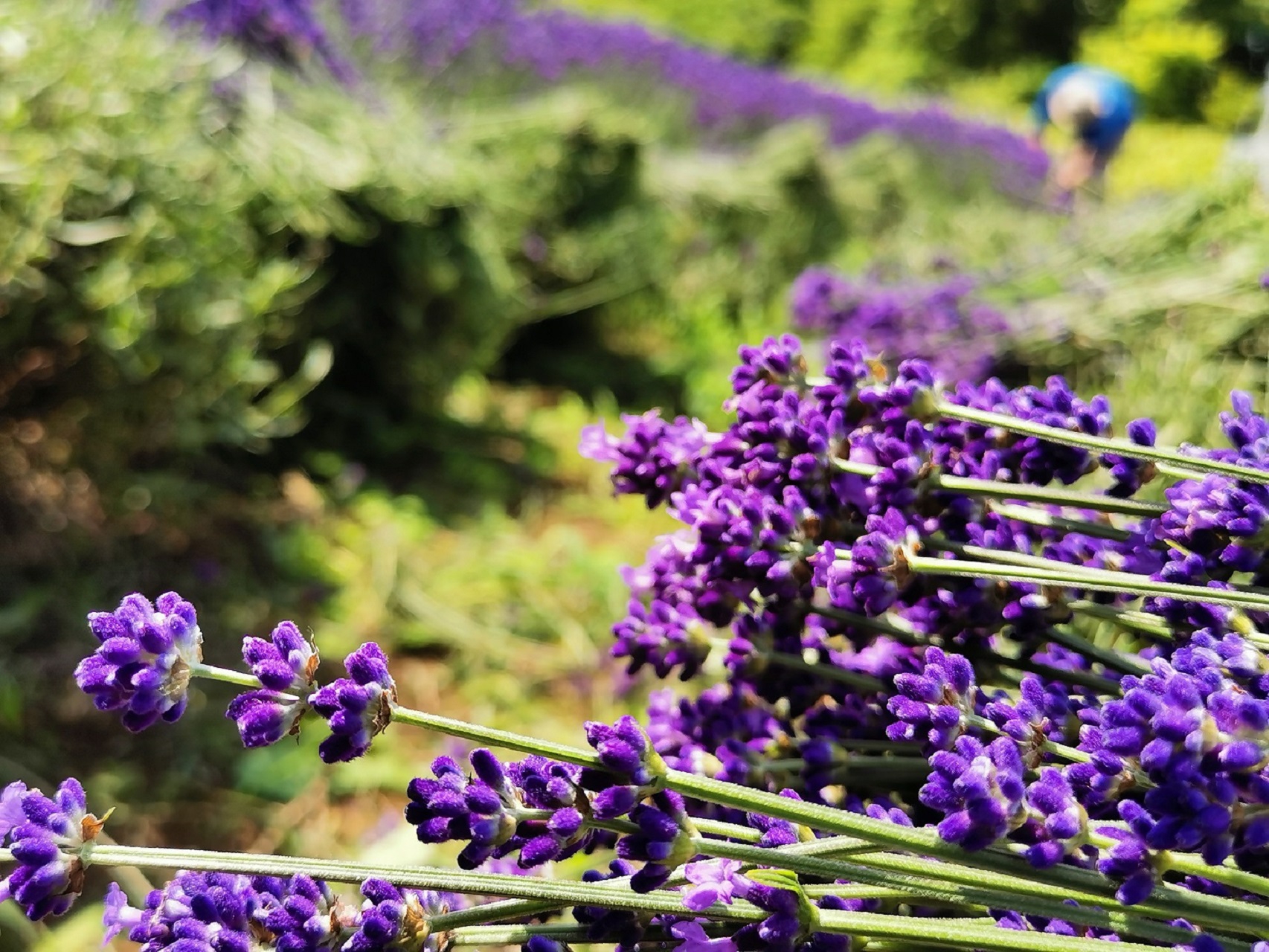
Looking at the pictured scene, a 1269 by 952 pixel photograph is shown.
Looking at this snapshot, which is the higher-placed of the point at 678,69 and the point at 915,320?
the point at 678,69

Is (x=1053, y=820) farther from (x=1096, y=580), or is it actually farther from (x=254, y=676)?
(x=254, y=676)

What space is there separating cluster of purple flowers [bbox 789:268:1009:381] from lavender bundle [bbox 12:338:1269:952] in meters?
1.01

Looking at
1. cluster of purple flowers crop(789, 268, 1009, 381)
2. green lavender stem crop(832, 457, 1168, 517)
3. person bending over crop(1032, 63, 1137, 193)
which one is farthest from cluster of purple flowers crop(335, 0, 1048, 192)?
green lavender stem crop(832, 457, 1168, 517)

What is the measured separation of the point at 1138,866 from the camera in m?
0.28

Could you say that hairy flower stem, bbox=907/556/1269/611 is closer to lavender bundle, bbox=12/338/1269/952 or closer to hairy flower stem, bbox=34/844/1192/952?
lavender bundle, bbox=12/338/1269/952

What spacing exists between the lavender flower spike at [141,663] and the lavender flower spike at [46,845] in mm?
28

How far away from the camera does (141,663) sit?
1.05 ft

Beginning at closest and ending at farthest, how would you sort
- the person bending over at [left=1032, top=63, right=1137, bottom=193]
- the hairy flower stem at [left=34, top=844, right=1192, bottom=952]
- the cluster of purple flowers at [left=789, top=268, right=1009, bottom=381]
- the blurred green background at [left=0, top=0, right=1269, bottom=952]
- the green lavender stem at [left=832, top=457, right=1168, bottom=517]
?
the hairy flower stem at [left=34, top=844, right=1192, bottom=952], the green lavender stem at [left=832, top=457, right=1168, bottom=517], the blurred green background at [left=0, top=0, right=1269, bottom=952], the cluster of purple flowers at [left=789, top=268, right=1009, bottom=381], the person bending over at [left=1032, top=63, right=1137, bottom=193]

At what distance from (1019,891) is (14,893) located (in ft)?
1.04

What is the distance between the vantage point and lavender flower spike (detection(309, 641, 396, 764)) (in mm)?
306

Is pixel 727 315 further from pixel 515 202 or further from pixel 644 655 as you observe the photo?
pixel 644 655

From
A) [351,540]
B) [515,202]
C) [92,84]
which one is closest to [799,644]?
[92,84]

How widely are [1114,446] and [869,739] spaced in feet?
0.59

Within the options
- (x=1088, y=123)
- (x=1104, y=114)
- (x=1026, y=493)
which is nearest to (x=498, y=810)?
(x=1026, y=493)
